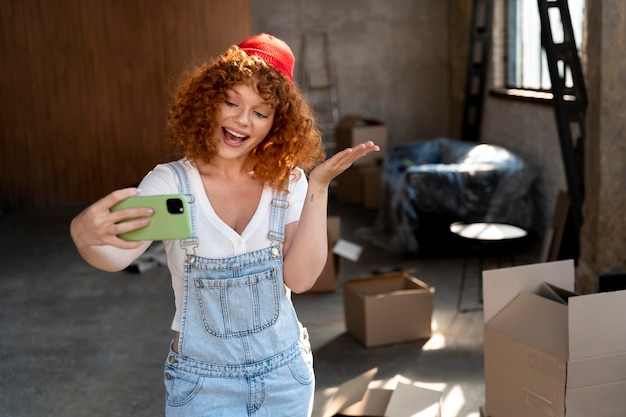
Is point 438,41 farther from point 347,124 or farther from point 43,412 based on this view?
point 43,412

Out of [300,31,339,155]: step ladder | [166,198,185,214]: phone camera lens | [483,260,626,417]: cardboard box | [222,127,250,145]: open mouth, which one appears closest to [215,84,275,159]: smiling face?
[222,127,250,145]: open mouth

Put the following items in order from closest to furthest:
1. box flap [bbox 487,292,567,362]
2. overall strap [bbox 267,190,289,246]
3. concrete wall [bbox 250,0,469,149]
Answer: overall strap [bbox 267,190,289,246]
box flap [bbox 487,292,567,362]
concrete wall [bbox 250,0,469,149]

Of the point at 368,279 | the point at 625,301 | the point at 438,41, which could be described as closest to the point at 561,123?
the point at 368,279

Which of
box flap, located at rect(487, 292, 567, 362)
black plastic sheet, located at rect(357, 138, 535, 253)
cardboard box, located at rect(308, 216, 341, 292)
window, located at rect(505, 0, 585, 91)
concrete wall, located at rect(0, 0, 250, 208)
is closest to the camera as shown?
box flap, located at rect(487, 292, 567, 362)

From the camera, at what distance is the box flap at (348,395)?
3.39 m

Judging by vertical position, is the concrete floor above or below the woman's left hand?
below

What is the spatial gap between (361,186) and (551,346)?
6841mm

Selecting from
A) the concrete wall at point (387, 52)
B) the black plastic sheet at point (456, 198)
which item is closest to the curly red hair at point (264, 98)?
the black plastic sheet at point (456, 198)

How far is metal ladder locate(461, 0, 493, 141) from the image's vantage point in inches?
361

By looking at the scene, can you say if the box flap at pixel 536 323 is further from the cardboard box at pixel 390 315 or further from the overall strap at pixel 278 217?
the cardboard box at pixel 390 315

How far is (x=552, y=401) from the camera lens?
258 cm

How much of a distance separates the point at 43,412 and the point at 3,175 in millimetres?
6426

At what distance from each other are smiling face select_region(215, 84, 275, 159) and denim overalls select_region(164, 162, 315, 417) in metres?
0.15

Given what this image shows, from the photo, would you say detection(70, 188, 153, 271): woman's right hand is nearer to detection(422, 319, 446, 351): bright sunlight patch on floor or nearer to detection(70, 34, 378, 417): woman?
detection(70, 34, 378, 417): woman
